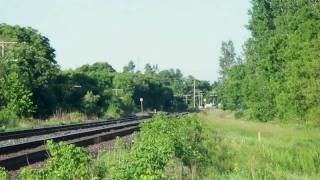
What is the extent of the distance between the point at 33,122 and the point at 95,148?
77.6 feet

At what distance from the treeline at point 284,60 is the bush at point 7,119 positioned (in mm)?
19736

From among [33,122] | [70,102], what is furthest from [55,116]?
[70,102]

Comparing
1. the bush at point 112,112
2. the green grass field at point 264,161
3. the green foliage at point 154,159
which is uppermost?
the bush at point 112,112

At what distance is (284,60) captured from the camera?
170ft

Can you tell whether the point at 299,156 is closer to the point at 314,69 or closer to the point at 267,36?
the point at 314,69

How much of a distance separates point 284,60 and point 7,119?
23.4 metres

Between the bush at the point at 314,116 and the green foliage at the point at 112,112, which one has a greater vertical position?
the green foliage at the point at 112,112

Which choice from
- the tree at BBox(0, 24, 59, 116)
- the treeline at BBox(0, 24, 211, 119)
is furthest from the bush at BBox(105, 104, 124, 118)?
the tree at BBox(0, 24, 59, 116)

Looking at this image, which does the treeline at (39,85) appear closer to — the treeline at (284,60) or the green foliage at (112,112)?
the green foliage at (112,112)

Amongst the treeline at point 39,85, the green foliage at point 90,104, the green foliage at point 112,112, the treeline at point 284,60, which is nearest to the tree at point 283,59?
the treeline at point 284,60

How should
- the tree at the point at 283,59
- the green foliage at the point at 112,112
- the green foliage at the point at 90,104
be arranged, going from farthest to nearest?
the green foliage at the point at 112,112, the green foliage at the point at 90,104, the tree at the point at 283,59

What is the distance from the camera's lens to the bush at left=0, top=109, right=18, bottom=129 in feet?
139

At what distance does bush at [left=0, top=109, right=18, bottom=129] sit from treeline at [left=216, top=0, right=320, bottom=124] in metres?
19.7

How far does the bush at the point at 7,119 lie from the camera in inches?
1665
